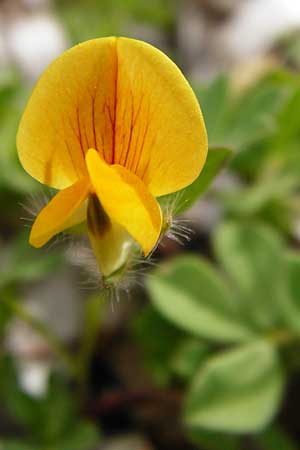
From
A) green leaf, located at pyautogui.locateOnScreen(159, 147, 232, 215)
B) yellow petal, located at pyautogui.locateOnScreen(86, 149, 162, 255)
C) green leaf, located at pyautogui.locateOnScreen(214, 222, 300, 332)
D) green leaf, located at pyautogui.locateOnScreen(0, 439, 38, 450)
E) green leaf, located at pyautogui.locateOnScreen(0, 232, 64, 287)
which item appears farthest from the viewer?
green leaf, located at pyautogui.locateOnScreen(0, 232, 64, 287)

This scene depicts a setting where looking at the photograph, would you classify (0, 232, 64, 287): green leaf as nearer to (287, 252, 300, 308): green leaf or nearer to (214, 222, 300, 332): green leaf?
(214, 222, 300, 332): green leaf

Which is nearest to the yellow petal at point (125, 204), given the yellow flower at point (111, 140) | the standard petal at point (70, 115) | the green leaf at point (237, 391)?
the yellow flower at point (111, 140)

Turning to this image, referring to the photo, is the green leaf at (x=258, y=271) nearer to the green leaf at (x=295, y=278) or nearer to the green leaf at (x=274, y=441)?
the green leaf at (x=295, y=278)

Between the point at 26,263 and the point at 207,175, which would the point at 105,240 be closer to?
the point at 207,175

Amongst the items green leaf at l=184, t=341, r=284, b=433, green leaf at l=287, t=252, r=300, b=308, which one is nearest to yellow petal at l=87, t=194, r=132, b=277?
green leaf at l=184, t=341, r=284, b=433

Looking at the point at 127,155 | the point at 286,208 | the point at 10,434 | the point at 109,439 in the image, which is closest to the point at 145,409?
the point at 109,439

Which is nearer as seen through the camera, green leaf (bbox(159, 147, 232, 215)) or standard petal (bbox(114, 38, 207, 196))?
standard petal (bbox(114, 38, 207, 196))
